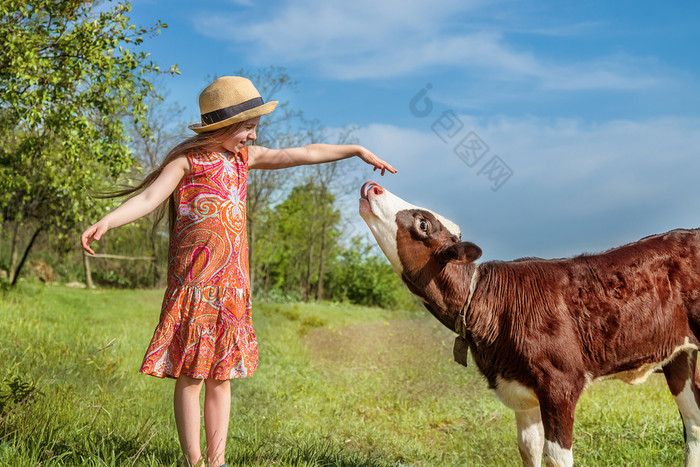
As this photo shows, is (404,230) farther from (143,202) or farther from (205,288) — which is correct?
(143,202)

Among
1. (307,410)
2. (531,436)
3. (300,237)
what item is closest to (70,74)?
(307,410)

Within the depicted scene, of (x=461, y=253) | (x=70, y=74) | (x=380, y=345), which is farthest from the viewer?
(x=380, y=345)

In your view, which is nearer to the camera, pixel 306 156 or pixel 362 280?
pixel 306 156

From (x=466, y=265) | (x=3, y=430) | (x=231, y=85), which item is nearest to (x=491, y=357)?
(x=466, y=265)

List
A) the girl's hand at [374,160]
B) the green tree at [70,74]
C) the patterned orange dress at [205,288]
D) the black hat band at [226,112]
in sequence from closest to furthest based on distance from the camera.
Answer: the patterned orange dress at [205,288], the black hat band at [226,112], the girl's hand at [374,160], the green tree at [70,74]

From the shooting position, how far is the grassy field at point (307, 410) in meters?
4.08

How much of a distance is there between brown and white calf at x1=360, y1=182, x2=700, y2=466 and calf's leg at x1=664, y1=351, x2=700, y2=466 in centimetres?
17

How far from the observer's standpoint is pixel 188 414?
3.37m

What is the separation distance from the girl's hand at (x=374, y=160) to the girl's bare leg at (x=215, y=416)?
1548 millimetres

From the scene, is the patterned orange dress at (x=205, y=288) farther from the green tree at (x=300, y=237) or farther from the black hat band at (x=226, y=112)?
the green tree at (x=300, y=237)

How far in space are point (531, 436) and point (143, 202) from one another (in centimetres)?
269

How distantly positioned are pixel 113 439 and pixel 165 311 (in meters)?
1.43

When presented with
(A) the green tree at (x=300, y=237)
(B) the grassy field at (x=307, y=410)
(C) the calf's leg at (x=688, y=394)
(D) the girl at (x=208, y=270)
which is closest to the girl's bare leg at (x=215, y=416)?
(D) the girl at (x=208, y=270)

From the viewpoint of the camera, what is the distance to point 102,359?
7.67 m
